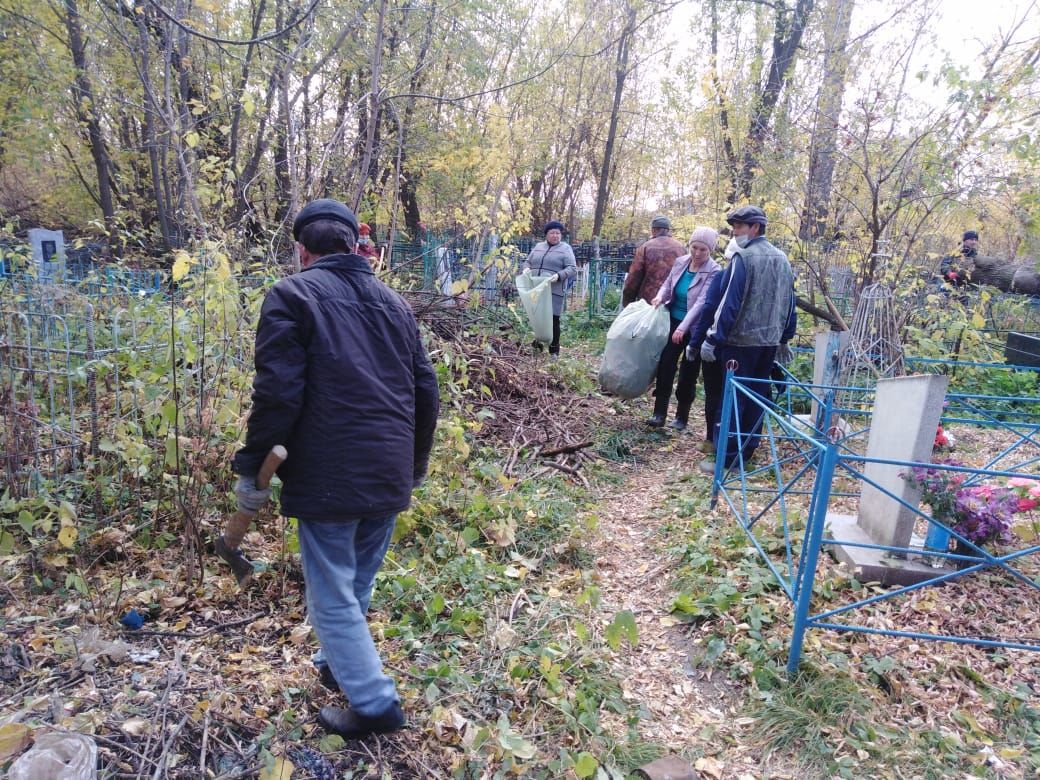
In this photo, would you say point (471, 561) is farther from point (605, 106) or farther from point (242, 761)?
point (605, 106)

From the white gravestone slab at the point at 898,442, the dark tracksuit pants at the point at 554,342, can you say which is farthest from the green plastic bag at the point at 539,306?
the white gravestone slab at the point at 898,442

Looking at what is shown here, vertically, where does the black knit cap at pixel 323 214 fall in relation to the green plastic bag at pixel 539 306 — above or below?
above

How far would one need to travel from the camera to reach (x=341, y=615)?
6.86ft

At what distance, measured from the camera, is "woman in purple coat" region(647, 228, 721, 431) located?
5.51m

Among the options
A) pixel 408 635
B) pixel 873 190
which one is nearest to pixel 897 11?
pixel 873 190

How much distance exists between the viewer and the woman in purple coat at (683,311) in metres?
5.51

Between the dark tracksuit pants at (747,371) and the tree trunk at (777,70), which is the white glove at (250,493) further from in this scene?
the tree trunk at (777,70)

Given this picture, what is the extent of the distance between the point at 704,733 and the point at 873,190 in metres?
5.16

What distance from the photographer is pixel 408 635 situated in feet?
9.12

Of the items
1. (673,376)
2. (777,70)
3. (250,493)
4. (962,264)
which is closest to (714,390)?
(673,376)

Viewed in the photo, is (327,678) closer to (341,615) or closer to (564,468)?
(341,615)

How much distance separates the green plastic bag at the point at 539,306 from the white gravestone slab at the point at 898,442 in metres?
4.53

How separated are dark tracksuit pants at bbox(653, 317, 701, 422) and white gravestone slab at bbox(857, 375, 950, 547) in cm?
218

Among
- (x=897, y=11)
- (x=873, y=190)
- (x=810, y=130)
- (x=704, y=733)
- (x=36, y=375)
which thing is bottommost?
(x=704, y=733)
